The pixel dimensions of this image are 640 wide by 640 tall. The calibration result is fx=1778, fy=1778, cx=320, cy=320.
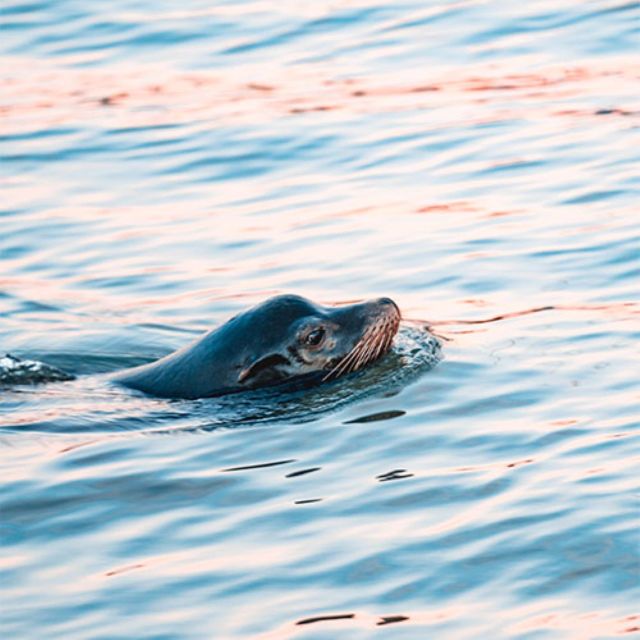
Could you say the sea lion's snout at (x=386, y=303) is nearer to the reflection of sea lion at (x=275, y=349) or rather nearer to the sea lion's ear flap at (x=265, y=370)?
the reflection of sea lion at (x=275, y=349)

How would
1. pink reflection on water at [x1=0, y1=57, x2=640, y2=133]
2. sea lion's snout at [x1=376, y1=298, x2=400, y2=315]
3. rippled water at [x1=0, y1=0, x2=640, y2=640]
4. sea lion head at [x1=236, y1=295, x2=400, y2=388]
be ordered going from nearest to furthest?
rippled water at [x1=0, y1=0, x2=640, y2=640] → sea lion head at [x1=236, y1=295, x2=400, y2=388] → sea lion's snout at [x1=376, y1=298, x2=400, y2=315] → pink reflection on water at [x1=0, y1=57, x2=640, y2=133]

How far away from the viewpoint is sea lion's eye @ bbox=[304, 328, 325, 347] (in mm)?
9453

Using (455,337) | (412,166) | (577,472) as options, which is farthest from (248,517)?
(412,166)

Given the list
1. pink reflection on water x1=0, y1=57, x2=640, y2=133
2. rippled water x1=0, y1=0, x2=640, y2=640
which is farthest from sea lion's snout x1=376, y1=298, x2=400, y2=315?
pink reflection on water x1=0, y1=57, x2=640, y2=133

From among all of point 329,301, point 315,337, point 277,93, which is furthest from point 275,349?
point 277,93

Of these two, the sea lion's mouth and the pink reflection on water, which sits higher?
the pink reflection on water

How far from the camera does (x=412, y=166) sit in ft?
43.7

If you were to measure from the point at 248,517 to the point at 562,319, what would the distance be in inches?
124

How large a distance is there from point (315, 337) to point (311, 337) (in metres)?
0.02

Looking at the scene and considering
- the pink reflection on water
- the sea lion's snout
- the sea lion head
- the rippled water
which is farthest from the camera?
the pink reflection on water

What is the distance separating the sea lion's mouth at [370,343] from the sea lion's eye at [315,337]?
0.15 m

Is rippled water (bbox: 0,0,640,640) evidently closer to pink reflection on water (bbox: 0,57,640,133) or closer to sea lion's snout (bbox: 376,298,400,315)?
pink reflection on water (bbox: 0,57,640,133)

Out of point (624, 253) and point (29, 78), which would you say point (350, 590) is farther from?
point (29, 78)

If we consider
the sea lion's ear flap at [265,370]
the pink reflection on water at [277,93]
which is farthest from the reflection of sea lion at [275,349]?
the pink reflection on water at [277,93]
